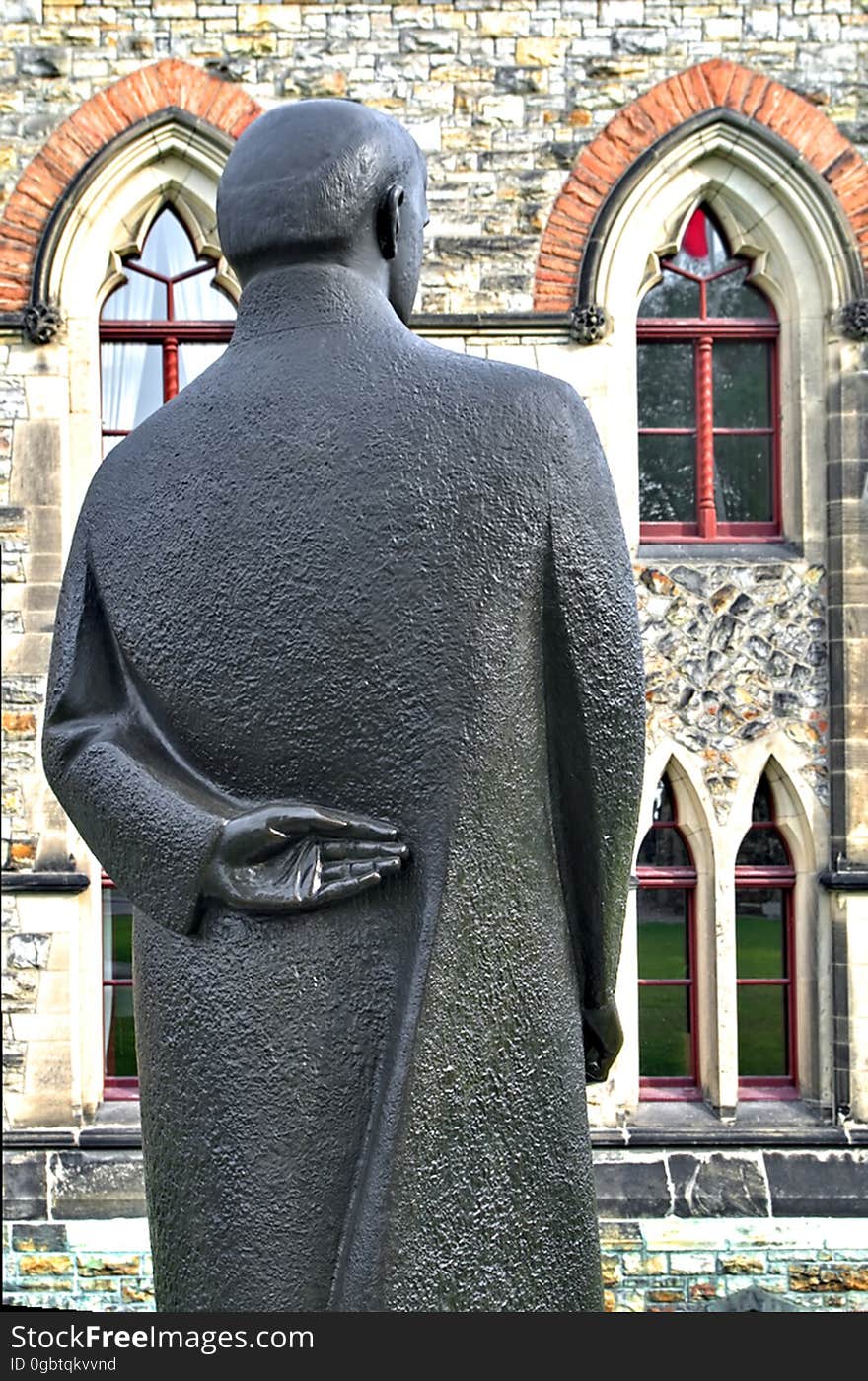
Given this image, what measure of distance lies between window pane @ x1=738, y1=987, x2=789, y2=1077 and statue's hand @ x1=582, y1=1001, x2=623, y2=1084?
681 cm

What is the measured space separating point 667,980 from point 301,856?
6.95m

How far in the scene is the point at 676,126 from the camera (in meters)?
7.95

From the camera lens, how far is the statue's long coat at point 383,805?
4.90 ft

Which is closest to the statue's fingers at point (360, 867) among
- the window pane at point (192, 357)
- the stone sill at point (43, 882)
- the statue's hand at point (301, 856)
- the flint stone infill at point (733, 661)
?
the statue's hand at point (301, 856)

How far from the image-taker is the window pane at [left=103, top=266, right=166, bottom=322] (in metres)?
8.38

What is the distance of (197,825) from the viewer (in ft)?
5.02

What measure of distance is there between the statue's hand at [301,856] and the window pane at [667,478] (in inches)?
280

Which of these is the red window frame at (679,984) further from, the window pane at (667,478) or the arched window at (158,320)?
the arched window at (158,320)

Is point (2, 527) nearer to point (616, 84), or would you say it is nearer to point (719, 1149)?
point (616, 84)

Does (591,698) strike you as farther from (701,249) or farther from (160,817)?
(701,249)

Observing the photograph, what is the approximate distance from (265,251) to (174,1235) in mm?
1039

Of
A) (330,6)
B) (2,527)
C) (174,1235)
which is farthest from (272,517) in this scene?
(330,6)

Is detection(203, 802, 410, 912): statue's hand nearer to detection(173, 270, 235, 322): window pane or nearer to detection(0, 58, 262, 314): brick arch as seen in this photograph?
detection(0, 58, 262, 314): brick arch

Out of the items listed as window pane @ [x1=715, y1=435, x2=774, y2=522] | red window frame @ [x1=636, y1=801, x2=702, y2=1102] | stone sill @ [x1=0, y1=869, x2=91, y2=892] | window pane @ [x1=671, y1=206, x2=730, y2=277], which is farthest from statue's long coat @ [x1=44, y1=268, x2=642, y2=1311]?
window pane @ [x1=671, y1=206, x2=730, y2=277]
